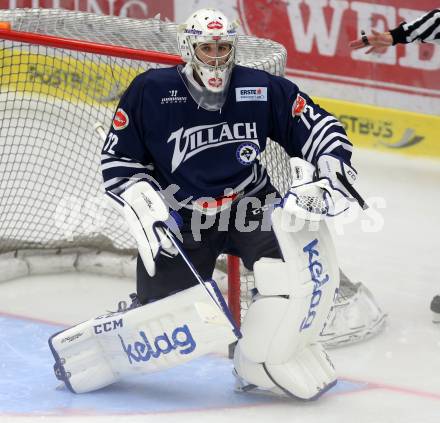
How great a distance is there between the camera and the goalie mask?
14.6 feet

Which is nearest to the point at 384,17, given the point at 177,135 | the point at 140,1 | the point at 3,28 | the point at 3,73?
the point at 140,1

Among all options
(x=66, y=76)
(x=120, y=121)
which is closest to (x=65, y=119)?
(x=66, y=76)

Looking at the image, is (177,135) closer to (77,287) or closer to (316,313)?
(316,313)

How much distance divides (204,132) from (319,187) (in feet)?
1.46

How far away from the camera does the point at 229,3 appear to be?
25.5 ft

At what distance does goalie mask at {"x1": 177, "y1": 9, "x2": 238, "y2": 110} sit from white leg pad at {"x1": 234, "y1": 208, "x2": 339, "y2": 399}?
1.46ft

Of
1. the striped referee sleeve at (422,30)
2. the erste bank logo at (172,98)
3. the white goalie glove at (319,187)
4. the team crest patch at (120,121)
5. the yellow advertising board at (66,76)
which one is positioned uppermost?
the erste bank logo at (172,98)

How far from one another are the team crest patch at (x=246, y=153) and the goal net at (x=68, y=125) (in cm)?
72

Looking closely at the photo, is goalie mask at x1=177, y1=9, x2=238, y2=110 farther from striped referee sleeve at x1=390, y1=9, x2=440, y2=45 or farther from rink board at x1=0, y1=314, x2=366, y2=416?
striped referee sleeve at x1=390, y1=9, x2=440, y2=45

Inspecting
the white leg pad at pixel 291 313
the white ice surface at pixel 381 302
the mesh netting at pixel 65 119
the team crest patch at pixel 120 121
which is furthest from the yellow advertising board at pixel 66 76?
the white leg pad at pixel 291 313

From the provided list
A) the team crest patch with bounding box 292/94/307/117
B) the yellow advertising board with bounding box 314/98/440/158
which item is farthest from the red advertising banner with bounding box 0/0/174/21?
the team crest patch with bounding box 292/94/307/117

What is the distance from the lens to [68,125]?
6883 millimetres

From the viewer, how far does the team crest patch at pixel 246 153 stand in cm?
461

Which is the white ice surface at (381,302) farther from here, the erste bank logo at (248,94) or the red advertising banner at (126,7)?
the red advertising banner at (126,7)
